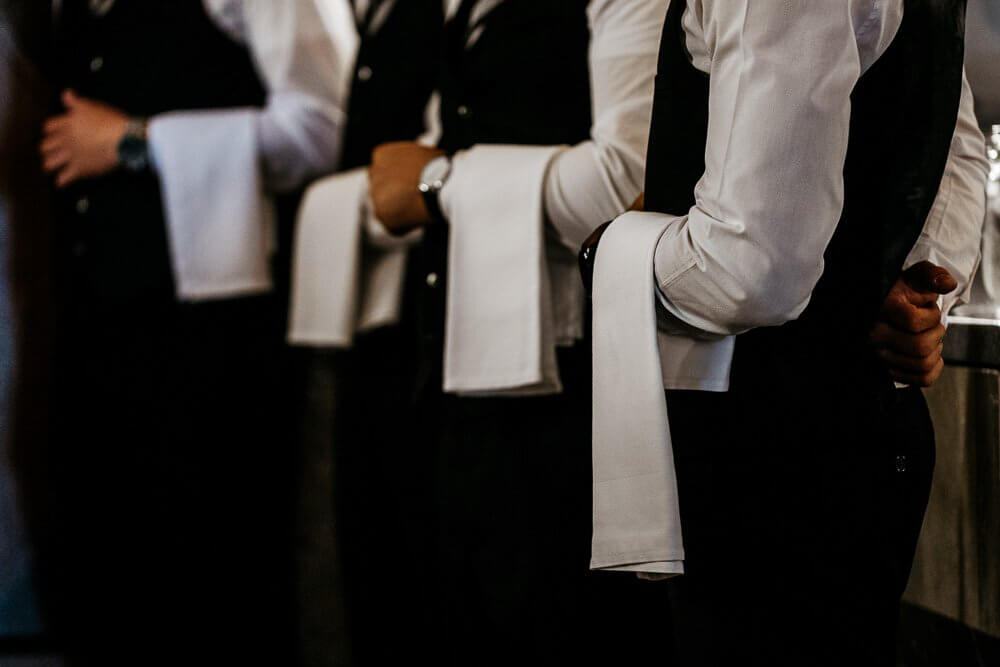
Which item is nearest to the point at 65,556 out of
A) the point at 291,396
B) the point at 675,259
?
the point at 291,396

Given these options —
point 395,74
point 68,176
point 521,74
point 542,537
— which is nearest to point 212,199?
point 68,176

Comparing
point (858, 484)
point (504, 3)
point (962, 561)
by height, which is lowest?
point (962, 561)

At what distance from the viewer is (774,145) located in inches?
18.6

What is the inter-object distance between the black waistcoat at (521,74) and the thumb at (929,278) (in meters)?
0.33

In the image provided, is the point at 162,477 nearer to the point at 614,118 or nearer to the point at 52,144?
the point at 52,144

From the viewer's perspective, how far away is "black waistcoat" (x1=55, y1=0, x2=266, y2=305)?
117 cm

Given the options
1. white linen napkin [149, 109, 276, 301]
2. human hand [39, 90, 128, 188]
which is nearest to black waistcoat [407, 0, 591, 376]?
white linen napkin [149, 109, 276, 301]

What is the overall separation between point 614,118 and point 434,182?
0.20 m

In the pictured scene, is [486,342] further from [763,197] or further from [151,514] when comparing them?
[151,514]

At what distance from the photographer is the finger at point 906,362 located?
0.59 metres

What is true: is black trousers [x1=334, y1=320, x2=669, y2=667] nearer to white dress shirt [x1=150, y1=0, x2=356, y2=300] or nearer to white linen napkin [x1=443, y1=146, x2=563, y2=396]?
white linen napkin [x1=443, y1=146, x2=563, y2=396]

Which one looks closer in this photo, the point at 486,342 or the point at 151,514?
the point at 486,342

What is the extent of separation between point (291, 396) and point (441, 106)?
1.95 feet

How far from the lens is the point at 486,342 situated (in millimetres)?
792
